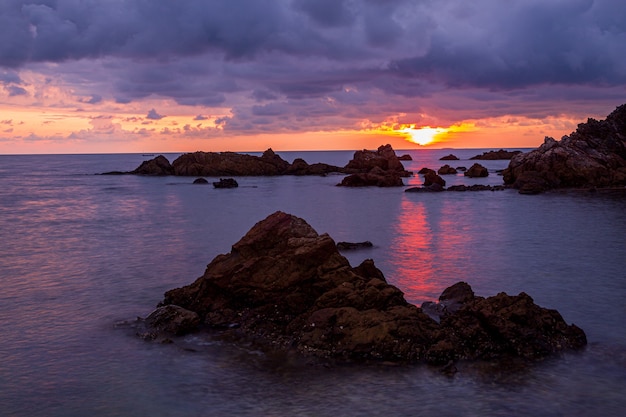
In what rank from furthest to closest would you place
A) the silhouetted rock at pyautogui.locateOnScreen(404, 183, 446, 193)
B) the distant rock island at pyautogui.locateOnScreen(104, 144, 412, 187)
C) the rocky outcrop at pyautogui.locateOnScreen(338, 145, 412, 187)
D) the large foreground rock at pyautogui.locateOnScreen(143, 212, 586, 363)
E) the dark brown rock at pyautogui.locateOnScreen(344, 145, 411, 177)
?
the distant rock island at pyautogui.locateOnScreen(104, 144, 412, 187)
the dark brown rock at pyautogui.locateOnScreen(344, 145, 411, 177)
the rocky outcrop at pyautogui.locateOnScreen(338, 145, 412, 187)
the silhouetted rock at pyautogui.locateOnScreen(404, 183, 446, 193)
the large foreground rock at pyautogui.locateOnScreen(143, 212, 586, 363)

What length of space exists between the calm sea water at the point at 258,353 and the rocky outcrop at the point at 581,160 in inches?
1066

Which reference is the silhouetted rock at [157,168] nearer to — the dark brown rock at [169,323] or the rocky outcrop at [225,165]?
the rocky outcrop at [225,165]

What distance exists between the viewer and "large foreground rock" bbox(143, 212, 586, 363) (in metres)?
16.0

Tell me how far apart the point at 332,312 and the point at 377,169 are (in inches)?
3819

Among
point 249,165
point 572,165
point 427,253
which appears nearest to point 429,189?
point 572,165

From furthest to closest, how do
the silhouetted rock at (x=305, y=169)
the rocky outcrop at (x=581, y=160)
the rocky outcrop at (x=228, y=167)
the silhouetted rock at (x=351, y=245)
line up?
1. the rocky outcrop at (x=228, y=167)
2. the silhouetted rock at (x=305, y=169)
3. the rocky outcrop at (x=581, y=160)
4. the silhouetted rock at (x=351, y=245)

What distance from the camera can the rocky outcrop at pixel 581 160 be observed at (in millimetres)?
79562

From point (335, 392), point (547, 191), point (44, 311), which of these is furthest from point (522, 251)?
point (547, 191)

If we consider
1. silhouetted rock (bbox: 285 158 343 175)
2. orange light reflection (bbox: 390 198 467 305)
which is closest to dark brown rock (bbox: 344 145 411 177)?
silhouetted rock (bbox: 285 158 343 175)

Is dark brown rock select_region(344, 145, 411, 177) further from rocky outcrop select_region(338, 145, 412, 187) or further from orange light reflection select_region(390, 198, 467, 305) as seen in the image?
orange light reflection select_region(390, 198, 467, 305)

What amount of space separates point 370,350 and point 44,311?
12.5m

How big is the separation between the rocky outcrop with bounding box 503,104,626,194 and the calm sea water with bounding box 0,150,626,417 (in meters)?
27.1

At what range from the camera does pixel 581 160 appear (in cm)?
8119

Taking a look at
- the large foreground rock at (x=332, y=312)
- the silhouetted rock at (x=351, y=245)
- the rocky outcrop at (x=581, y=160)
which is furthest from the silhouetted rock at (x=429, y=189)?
the large foreground rock at (x=332, y=312)
